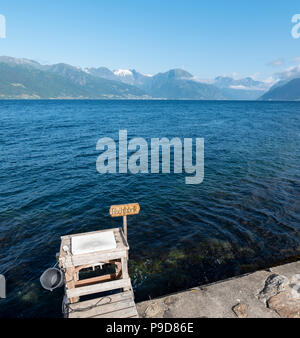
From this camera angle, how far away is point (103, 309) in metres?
9.62

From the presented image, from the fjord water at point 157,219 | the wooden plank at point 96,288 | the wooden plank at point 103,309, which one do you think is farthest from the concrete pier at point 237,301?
the fjord water at point 157,219

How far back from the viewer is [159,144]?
4956 cm

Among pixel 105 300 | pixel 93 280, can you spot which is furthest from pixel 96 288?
pixel 93 280

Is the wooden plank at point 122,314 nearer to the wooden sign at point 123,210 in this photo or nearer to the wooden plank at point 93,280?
the wooden plank at point 93,280

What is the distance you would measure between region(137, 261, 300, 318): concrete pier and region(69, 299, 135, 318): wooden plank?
0.91 m

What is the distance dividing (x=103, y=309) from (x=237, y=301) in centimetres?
645

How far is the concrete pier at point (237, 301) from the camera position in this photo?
32.7ft

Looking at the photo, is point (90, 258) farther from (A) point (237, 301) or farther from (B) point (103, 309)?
(A) point (237, 301)

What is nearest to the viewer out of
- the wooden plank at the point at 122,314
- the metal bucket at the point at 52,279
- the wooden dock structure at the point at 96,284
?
the wooden plank at the point at 122,314

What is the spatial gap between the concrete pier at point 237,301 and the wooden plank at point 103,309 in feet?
2.98

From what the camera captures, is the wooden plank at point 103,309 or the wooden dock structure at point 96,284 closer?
the wooden plank at point 103,309

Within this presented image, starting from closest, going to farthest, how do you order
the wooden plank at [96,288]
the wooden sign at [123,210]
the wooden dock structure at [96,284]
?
the wooden dock structure at [96,284] < the wooden plank at [96,288] < the wooden sign at [123,210]

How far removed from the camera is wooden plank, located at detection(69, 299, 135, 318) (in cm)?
941
